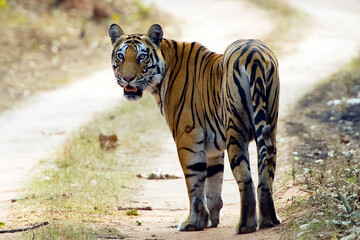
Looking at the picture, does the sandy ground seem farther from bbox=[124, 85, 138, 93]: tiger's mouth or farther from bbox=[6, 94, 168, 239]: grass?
bbox=[124, 85, 138, 93]: tiger's mouth

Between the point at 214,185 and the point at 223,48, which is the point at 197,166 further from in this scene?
the point at 223,48

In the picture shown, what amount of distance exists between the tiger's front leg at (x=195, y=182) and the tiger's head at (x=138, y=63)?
679mm

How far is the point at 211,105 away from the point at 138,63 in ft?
2.53

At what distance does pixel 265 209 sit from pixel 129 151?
15.4ft

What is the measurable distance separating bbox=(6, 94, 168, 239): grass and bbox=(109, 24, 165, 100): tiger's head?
121 cm

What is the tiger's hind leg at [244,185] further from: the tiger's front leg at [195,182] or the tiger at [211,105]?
the tiger's front leg at [195,182]

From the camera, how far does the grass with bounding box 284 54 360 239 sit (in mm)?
5176

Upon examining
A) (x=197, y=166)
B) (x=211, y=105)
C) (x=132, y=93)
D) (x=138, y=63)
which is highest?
(x=138, y=63)

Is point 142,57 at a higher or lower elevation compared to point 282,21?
lower

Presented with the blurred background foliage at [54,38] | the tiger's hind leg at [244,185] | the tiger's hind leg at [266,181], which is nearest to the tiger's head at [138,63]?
the tiger's hind leg at [244,185]

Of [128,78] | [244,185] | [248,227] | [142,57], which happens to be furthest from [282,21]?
[248,227]

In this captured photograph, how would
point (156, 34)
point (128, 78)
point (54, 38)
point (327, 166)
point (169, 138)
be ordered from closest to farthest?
point (128, 78) → point (156, 34) → point (327, 166) → point (169, 138) → point (54, 38)

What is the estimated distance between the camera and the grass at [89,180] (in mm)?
6359

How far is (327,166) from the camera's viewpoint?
716 cm
